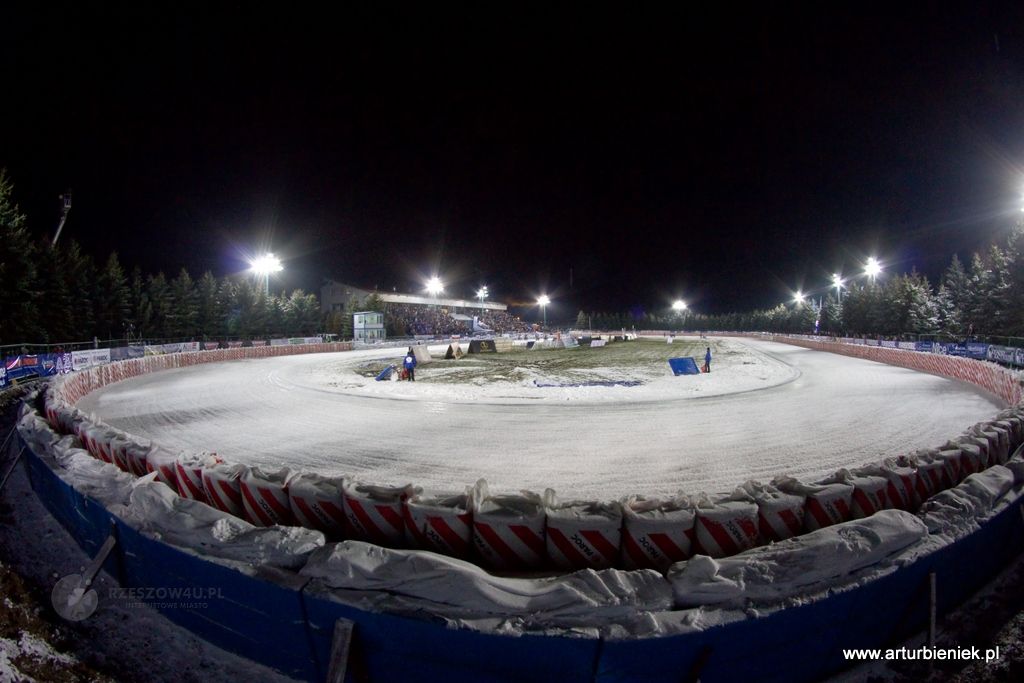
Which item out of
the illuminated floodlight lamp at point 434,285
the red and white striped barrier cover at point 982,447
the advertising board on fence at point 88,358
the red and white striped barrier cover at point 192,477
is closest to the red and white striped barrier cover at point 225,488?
the red and white striped barrier cover at point 192,477

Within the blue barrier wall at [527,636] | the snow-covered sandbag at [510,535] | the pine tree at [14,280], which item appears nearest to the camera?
the blue barrier wall at [527,636]

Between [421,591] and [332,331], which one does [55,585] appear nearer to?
[421,591]

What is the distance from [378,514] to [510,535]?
1.30 meters

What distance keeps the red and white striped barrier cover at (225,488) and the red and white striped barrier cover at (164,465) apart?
0.67m

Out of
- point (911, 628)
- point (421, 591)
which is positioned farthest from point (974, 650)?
point (421, 591)

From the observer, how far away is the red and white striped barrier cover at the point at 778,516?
4.55 metres

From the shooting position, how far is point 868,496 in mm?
5000

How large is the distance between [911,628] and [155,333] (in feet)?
195

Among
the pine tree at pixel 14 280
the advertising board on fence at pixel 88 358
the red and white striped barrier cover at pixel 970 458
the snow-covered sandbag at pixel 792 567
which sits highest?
the pine tree at pixel 14 280

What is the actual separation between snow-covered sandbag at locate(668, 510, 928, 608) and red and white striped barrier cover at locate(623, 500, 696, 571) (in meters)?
0.60

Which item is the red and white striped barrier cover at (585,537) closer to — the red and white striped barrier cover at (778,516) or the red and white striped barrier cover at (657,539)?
the red and white striped barrier cover at (657,539)

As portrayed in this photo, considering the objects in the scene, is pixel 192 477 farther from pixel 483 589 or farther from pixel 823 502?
pixel 823 502

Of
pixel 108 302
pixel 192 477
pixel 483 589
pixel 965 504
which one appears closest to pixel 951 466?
pixel 965 504

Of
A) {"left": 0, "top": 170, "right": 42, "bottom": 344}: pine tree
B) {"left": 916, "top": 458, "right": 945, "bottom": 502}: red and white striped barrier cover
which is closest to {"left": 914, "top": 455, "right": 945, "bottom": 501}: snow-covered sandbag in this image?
{"left": 916, "top": 458, "right": 945, "bottom": 502}: red and white striped barrier cover
